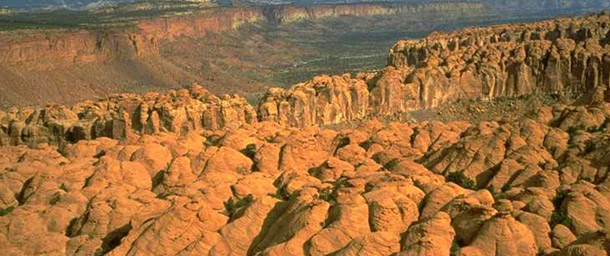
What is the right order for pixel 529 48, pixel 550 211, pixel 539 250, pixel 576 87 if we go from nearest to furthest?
pixel 539 250 < pixel 550 211 < pixel 576 87 < pixel 529 48

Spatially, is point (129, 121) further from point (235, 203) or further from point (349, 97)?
point (235, 203)

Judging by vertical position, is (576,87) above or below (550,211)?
below

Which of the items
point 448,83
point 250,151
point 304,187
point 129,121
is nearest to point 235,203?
point 304,187

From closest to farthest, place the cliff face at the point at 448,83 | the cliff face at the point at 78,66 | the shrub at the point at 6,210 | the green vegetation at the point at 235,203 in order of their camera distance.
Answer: the green vegetation at the point at 235,203
the shrub at the point at 6,210
the cliff face at the point at 448,83
the cliff face at the point at 78,66

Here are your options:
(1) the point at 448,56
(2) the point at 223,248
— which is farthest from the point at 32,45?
(2) the point at 223,248

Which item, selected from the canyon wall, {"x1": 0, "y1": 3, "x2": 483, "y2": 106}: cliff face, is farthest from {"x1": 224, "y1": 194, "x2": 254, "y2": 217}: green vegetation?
{"x1": 0, "y1": 3, "x2": 483, "y2": 106}: cliff face

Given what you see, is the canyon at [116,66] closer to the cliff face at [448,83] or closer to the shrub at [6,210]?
the cliff face at [448,83]

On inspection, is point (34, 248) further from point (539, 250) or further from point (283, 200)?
point (539, 250)

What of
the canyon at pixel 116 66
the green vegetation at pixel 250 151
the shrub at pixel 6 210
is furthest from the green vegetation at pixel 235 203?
the canyon at pixel 116 66

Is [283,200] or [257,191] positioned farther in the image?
[257,191]
